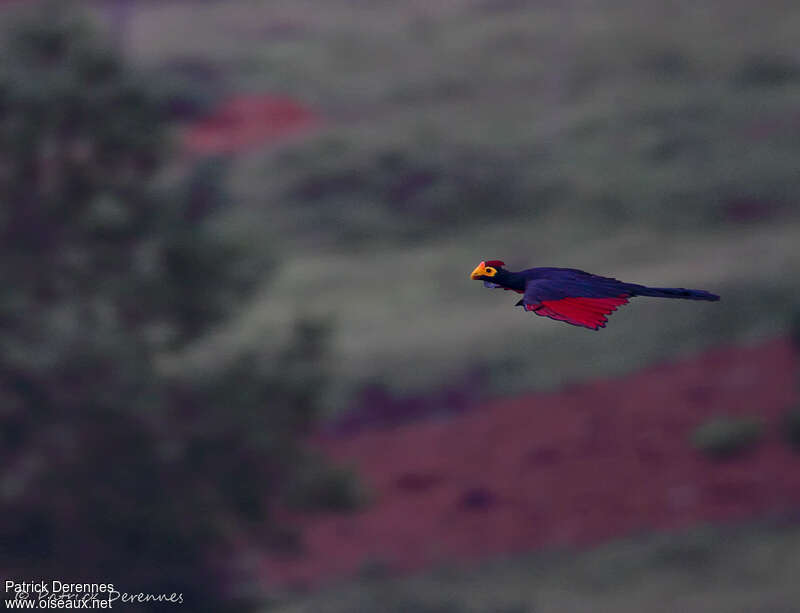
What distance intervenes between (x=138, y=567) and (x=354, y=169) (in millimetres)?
23759

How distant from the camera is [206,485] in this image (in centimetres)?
2023

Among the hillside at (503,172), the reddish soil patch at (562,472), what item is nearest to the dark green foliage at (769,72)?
the hillside at (503,172)

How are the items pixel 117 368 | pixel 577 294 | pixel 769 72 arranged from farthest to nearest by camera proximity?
pixel 769 72
pixel 117 368
pixel 577 294

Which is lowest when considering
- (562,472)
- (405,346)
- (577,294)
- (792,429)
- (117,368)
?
(577,294)

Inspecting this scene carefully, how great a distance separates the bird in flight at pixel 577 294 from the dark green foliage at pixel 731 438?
2070 cm

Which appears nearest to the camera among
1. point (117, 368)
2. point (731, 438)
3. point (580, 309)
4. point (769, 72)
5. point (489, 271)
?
point (580, 309)

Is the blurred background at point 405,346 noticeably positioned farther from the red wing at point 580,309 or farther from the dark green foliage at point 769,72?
the red wing at point 580,309

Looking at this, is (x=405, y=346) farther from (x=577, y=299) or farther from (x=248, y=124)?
(x=577, y=299)

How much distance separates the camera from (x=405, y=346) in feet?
100

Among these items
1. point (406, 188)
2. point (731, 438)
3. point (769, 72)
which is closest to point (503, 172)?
point (406, 188)

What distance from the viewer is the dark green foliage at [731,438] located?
26.3m

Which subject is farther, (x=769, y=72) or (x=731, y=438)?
(x=769, y=72)

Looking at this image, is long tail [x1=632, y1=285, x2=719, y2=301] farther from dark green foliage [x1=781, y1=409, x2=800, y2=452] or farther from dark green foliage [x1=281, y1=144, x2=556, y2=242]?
dark green foliage [x1=281, y1=144, x2=556, y2=242]

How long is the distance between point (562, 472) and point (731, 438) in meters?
3.11
